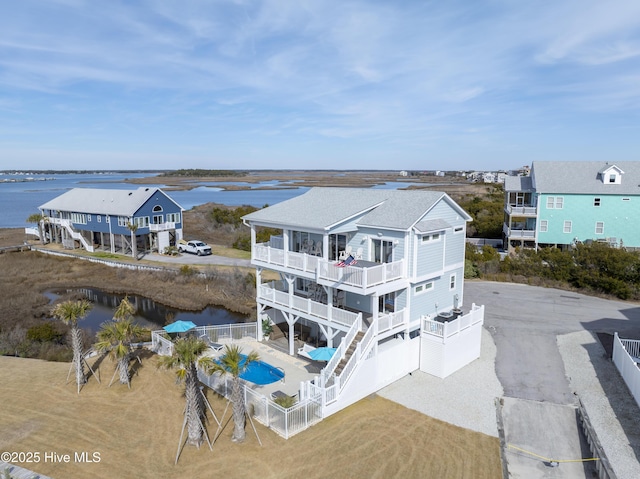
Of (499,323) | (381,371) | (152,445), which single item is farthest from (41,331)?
(499,323)

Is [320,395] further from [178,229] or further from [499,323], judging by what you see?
[178,229]

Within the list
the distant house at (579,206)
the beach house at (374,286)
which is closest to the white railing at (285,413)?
the beach house at (374,286)

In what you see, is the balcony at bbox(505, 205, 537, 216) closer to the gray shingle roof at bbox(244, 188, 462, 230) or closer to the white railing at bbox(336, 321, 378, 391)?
the gray shingle roof at bbox(244, 188, 462, 230)

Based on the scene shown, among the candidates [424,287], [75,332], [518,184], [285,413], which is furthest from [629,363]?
[518,184]

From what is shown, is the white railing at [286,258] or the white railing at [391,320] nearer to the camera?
the white railing at [391,320]

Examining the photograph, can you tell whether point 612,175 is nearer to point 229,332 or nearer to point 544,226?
point 544,226

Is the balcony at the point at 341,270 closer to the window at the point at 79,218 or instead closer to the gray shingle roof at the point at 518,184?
the gray shingle roof at the point at 518,184

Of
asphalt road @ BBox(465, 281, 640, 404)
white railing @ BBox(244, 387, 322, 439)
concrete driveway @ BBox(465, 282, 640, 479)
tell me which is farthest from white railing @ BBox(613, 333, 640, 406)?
white railing @ BBox(244, 387, 322, 439)
